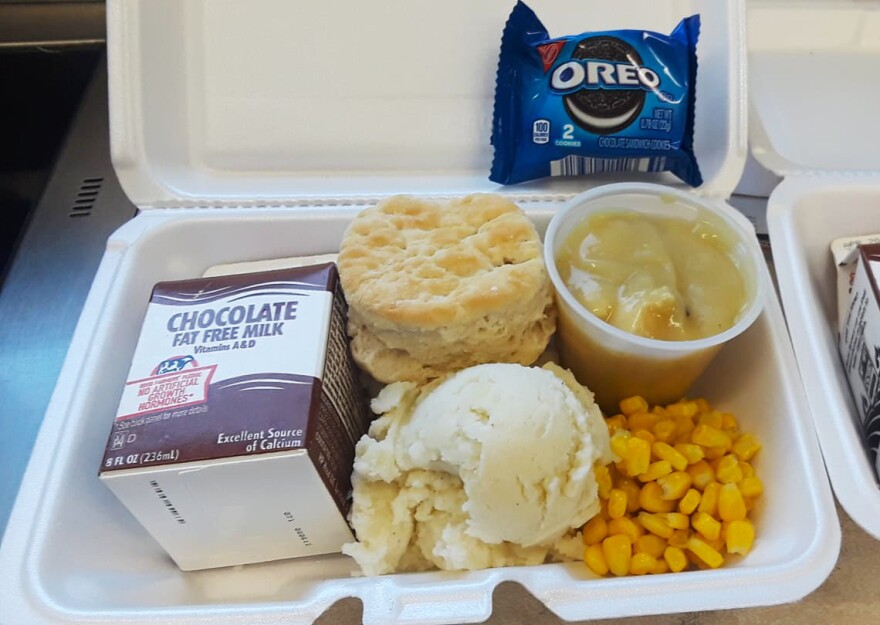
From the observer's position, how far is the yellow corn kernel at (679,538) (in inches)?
32.7

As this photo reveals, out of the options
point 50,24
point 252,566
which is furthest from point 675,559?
point 50,24

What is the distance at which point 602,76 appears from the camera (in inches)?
41.7

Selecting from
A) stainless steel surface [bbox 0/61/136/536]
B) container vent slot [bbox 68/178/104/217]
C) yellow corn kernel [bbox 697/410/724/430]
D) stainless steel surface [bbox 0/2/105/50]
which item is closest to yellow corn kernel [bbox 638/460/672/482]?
yellow corn kernel [bbox 697/410/724/430]

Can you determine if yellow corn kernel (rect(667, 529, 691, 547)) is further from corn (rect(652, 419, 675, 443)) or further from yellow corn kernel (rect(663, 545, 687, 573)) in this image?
corn (rect(652, 419, 675, 443))

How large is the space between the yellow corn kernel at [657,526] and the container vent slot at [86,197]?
1.18 meters

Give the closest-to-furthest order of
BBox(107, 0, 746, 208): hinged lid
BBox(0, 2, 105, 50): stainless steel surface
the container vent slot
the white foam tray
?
the white foam tray, BBox(107, 0, 746, 208): hinged lid, the container vent slot, BBox(0, 2, 105, 50): stainless steel surface

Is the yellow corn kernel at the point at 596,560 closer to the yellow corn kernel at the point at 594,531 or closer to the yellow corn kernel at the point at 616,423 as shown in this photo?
the yellow corn kernel at the point at 594,531

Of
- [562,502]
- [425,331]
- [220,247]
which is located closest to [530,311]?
[425,331]

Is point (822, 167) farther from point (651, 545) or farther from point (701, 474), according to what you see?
point (651, 545)

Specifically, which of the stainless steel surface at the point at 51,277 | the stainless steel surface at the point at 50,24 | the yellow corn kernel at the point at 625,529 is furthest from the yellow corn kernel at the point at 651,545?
the stainless steel surface at the point at 50,24

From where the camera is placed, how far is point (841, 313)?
1.01 m

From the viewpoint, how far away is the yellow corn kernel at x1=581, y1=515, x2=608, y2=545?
2.72 ft

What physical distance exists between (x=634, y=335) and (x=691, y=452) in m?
0.16

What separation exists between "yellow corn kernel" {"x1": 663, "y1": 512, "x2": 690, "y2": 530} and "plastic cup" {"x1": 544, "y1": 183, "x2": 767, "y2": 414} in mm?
181
